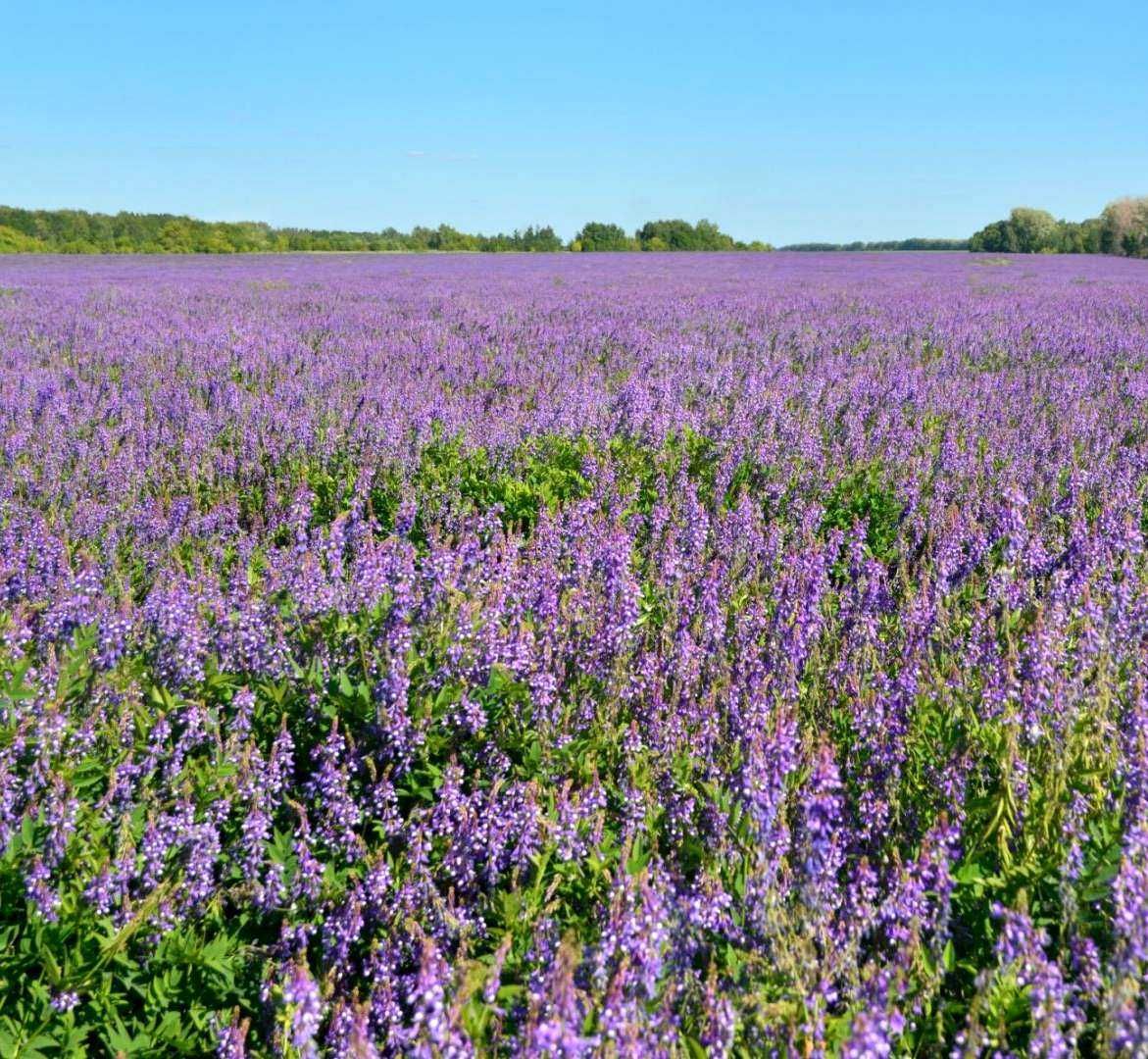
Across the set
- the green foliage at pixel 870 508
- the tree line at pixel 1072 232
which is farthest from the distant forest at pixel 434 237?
the green foliage at pixel 870 508

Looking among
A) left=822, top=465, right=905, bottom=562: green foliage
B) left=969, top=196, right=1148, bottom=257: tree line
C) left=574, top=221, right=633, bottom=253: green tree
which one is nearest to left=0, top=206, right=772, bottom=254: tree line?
left=574, top=221, right=633, bottom=253: green tree

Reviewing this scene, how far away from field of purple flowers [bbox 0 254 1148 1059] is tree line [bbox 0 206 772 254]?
6512cm

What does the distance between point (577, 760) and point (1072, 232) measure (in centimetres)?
7915

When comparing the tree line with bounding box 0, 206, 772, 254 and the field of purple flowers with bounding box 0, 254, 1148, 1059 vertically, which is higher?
the tree line with bounding box 0, 206, 772, 254

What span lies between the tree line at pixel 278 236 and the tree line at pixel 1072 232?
67.3 feet

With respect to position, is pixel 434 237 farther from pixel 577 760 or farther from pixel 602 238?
pixel 577 760

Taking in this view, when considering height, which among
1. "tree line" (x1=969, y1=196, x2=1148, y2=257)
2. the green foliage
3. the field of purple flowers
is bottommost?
the field of purple flowers

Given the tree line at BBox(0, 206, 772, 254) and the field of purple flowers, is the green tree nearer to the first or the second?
the tree line at BBox(0, 206, 772, 254)

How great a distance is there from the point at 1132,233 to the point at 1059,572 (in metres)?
73.7

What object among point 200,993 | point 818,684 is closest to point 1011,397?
point 818,684

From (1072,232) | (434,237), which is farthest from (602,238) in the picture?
(1072,232)

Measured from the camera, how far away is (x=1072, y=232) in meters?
66.8

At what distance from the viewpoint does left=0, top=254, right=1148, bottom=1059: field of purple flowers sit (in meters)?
2.13

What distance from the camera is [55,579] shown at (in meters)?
3.99
